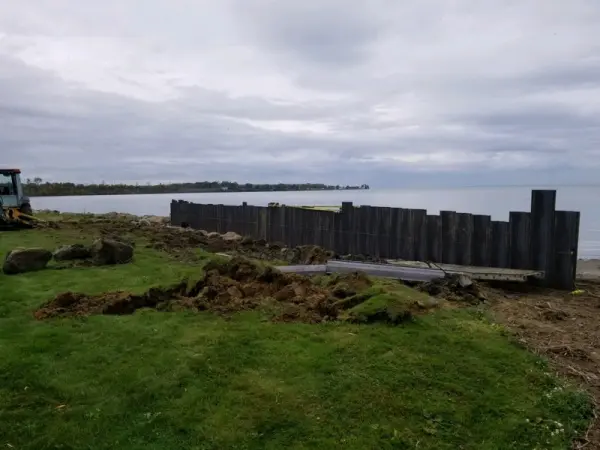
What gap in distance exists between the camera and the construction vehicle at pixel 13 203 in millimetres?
24691

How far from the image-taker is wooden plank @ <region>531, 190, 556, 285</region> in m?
12.7

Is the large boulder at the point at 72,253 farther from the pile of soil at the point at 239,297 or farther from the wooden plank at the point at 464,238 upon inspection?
the wooden plank at the point at 464,238

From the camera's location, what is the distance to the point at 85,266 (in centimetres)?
1367

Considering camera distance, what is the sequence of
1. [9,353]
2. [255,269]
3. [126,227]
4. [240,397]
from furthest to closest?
[126,227] → [255,269] → [9,353] → [240,397]

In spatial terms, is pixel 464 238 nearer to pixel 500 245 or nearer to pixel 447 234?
pixel 447 234

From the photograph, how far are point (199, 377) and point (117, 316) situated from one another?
287cm

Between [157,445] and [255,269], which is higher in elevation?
[255,269]

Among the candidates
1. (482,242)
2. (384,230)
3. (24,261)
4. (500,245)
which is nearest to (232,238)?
(384,230)

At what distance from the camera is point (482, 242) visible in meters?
13.9

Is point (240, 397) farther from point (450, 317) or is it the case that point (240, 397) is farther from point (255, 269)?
point (255, 269)

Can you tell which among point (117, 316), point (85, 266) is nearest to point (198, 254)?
point (85, 266)

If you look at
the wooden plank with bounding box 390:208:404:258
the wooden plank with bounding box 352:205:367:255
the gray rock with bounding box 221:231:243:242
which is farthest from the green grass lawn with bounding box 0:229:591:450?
the gray rock with bounding box 221:231:243:242

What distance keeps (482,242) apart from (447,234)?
1.06 metres

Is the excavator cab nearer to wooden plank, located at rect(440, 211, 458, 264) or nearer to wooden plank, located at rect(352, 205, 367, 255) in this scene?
wooden plank, located at rect(352, 205, 367, 255)
